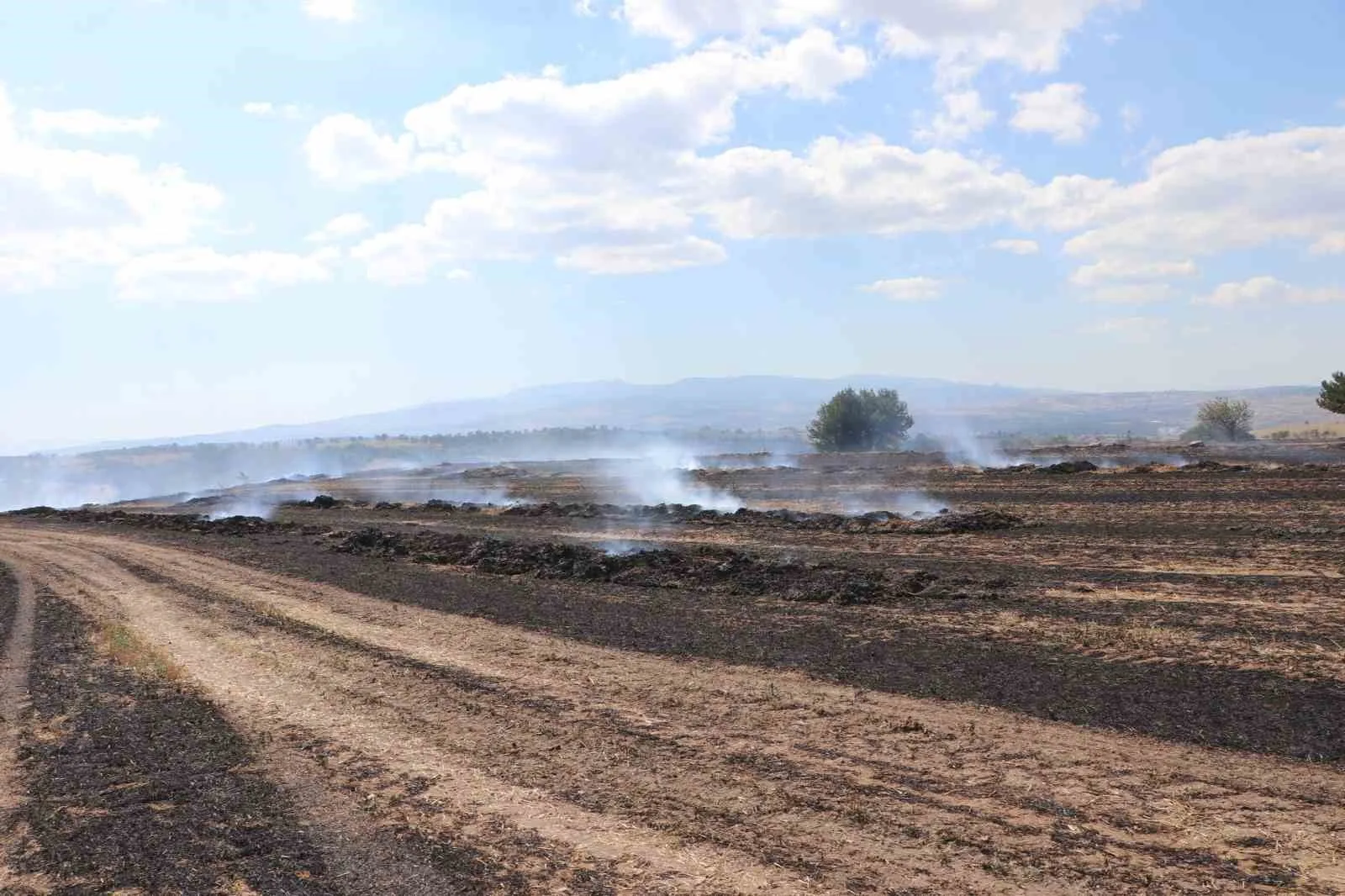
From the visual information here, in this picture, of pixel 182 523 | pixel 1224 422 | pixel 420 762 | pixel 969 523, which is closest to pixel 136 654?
pixel 420 762

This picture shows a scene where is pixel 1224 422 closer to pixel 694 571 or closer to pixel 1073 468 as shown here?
pixel 1073 468

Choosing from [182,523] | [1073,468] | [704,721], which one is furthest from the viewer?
[1073,468]

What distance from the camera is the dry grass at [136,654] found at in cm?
1227

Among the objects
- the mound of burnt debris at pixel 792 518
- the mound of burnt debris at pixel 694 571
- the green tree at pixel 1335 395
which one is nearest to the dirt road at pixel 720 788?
the mound of burnt debris at pixel 694 571

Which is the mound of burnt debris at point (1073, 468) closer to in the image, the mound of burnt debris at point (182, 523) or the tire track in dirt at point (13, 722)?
the mound of burnt debris at point (182, 523)

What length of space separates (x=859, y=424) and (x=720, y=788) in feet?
222

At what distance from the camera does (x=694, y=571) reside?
1967 cm

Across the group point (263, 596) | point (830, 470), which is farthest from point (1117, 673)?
point (830, 470)

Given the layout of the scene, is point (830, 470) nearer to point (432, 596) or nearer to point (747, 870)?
point (432, 596)

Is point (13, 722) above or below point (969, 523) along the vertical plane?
above

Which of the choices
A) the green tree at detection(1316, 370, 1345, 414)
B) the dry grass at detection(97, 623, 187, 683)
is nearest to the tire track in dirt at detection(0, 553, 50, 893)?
the dry grass at detection(97, 623, 187, 683)

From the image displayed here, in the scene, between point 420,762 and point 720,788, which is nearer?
point 720,788

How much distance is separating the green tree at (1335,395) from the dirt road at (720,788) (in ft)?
175

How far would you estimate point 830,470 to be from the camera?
53.2 m
